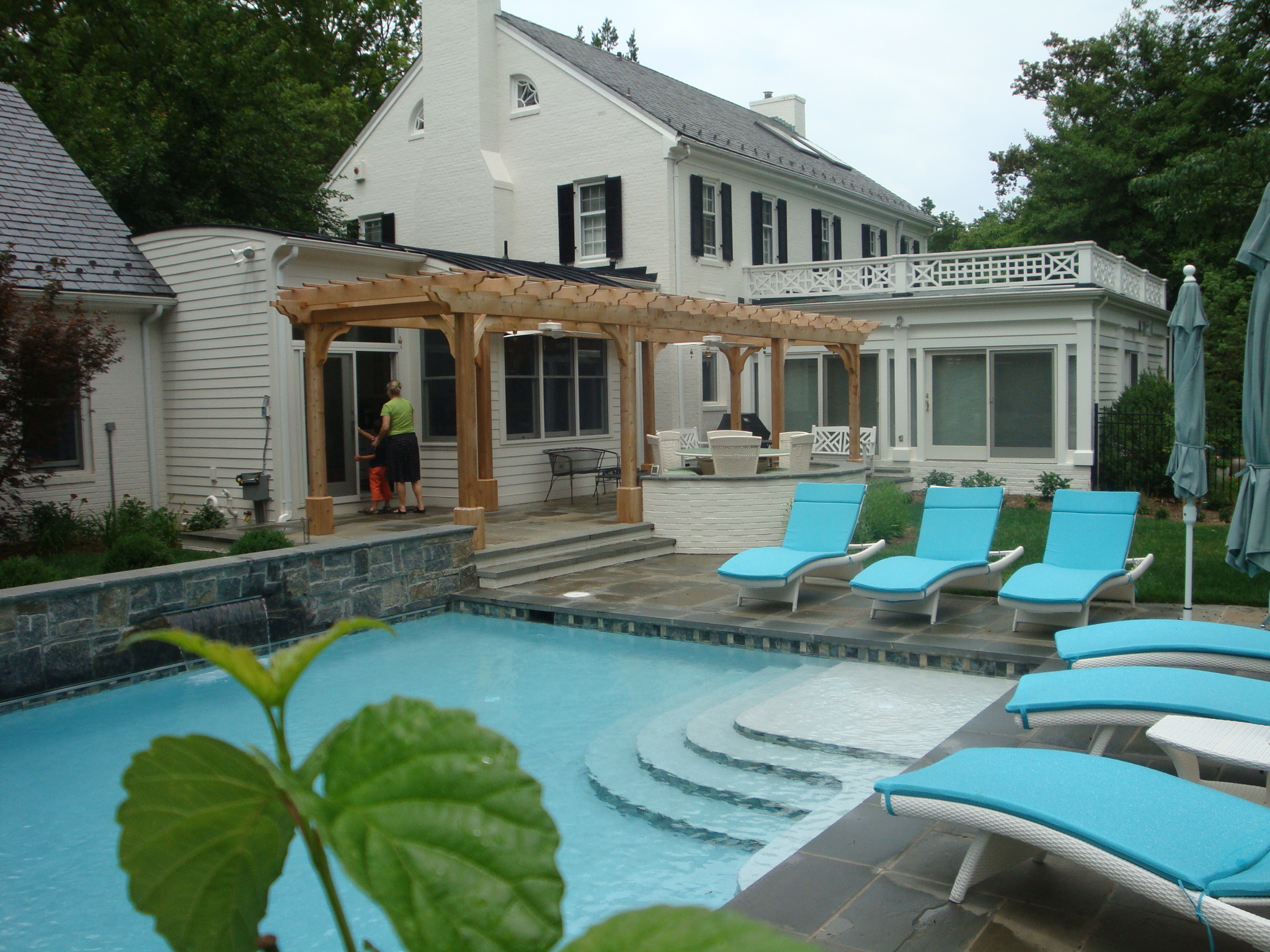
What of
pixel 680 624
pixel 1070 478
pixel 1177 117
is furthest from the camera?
pixel 1177 117

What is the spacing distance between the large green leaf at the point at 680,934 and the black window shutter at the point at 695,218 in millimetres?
19983

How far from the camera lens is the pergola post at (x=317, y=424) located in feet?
40.8

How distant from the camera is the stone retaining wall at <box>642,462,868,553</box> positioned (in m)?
13.3

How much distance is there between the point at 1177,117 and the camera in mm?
25953

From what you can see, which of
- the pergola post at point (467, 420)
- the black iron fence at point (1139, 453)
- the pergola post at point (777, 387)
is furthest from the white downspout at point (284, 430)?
the black iron fence at point (1139, 453)

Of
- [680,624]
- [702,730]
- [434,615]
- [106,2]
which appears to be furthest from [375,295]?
[106,2]

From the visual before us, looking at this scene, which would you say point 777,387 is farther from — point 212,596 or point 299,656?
point 299,656

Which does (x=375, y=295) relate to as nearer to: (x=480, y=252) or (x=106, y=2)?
(x=480, y=252)

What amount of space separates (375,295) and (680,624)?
513 centimetres

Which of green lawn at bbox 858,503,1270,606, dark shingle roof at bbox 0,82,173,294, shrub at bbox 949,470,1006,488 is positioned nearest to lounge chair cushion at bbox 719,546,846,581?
green lawn at bbox 858,503,1270,606

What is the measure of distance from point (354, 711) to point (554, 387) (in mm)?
10130

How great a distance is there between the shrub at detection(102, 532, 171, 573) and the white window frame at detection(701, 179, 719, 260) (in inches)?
524

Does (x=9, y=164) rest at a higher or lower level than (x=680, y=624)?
higher

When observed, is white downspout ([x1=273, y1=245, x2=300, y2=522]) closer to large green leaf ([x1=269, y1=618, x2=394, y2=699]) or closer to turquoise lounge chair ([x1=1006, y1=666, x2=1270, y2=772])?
turquoise lounge chair ([x1=1006, y1=666, x2=1270, y2=772])
